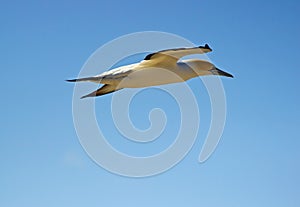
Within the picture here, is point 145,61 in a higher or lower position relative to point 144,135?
higher

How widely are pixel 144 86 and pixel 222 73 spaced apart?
3.46m

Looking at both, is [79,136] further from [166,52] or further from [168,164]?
[166,52]

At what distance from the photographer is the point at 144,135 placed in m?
13.3

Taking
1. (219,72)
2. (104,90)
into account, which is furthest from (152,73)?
(219,72)

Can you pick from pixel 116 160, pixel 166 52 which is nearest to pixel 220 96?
pixel 166 52

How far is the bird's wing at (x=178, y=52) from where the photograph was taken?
12516 mm

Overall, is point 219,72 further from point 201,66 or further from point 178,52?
point 178,52

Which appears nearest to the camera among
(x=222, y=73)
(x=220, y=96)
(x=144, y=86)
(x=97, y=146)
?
(x=97, y=146)

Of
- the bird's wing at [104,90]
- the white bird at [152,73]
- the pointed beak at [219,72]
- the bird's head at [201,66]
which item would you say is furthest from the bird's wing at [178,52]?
the pointed beak at [219,72]

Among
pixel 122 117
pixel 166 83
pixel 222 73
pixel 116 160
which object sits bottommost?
pixel 116 160

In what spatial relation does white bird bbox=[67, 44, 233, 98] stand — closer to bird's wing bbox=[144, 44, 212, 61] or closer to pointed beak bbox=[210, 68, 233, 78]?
bird's wing bbox=[144, 44, 212, 61]

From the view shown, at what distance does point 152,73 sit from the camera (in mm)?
14570

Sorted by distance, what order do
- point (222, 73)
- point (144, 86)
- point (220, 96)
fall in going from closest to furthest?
point (220, 96)
point (144, 86)
point (222, 73)

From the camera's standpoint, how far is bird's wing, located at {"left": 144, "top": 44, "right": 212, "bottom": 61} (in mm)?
12516
